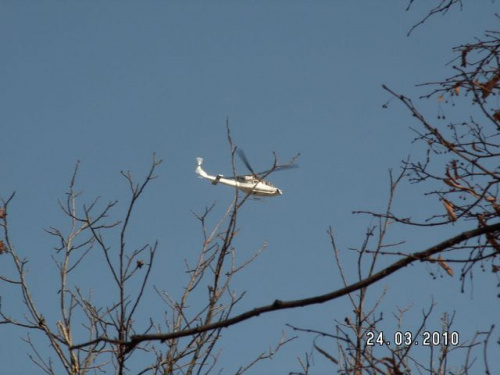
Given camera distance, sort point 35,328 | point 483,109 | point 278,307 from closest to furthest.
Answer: point 278,307 → point 483,109 → point 35,328

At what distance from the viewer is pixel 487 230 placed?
6.76 ft

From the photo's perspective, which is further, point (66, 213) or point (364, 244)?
point (66, 213)

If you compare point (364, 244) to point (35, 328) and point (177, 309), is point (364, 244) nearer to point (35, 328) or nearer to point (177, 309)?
point (177, 309)

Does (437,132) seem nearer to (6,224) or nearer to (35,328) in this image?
(35,328)

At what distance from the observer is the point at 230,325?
182 centimetres

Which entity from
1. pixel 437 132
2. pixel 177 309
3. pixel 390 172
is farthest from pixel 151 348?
pixel 437 132

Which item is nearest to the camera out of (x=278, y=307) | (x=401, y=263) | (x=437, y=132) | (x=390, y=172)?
(x=278, y=307)

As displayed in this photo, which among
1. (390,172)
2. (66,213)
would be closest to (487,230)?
(390,172)

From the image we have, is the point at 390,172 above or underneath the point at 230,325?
above

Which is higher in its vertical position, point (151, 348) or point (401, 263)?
point (151, 348)

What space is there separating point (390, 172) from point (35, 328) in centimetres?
225

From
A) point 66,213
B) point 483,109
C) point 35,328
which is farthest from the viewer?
point 66,213

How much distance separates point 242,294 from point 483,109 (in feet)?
8.68

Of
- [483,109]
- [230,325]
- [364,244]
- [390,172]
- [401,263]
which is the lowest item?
[230,325]
